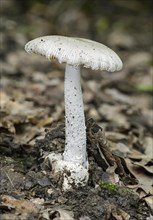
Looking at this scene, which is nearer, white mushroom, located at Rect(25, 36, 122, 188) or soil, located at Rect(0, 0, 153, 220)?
white mushroom, located at Rect(25, 36, 122, 188)

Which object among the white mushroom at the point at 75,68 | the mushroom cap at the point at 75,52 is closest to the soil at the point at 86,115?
the white mushroom at the point at 75,68

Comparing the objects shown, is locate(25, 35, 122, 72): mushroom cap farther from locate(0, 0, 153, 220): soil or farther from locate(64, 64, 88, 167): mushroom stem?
locate(0, 0, 153, 220): soil

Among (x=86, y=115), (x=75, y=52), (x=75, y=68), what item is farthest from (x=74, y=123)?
(x=86, y=115)

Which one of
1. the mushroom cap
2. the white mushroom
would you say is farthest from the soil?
the mushroom cap

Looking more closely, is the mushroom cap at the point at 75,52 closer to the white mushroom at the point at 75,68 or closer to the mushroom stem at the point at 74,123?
the white mushroom at the point at 75,68

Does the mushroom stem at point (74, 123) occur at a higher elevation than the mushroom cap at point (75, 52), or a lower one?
lower

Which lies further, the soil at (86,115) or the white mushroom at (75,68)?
the soil at (86,115)

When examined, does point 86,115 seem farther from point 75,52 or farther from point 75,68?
point 75,52
